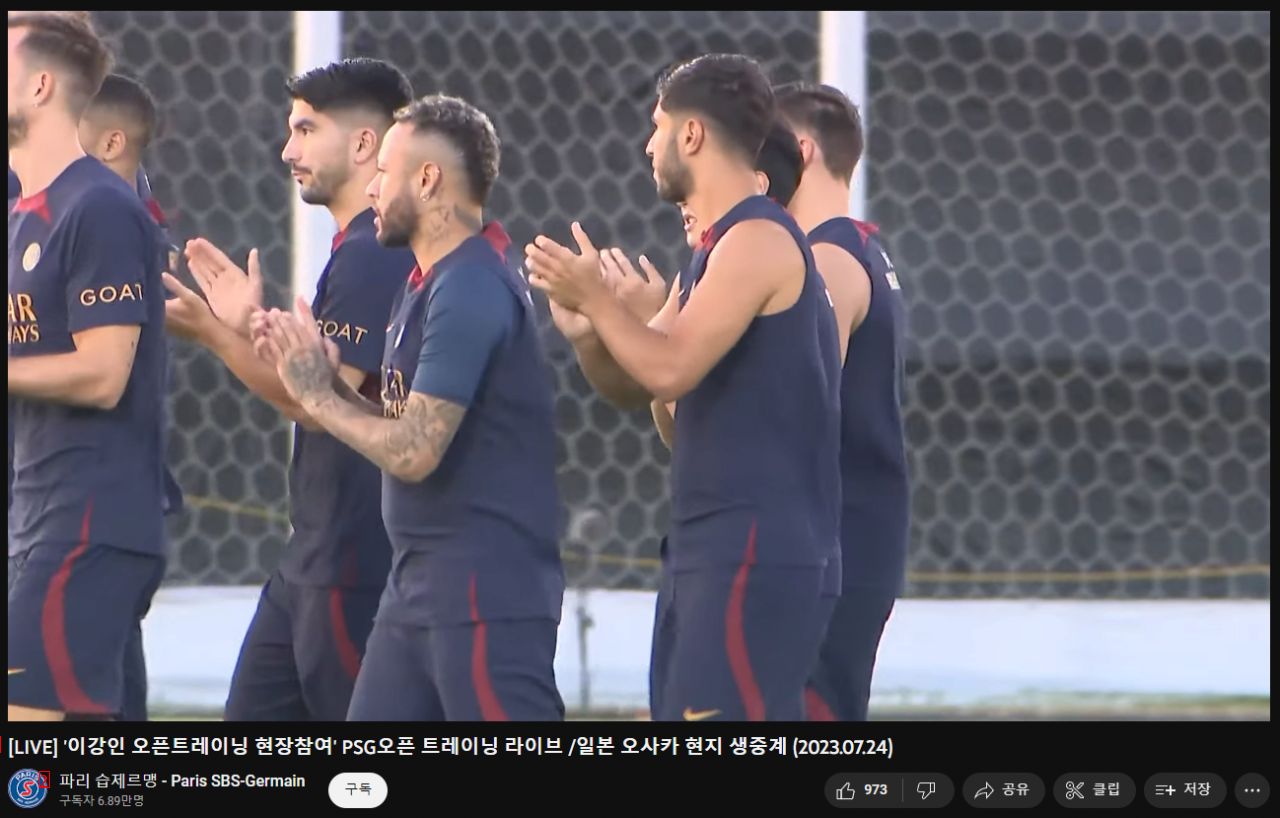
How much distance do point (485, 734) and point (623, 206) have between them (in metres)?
3.02

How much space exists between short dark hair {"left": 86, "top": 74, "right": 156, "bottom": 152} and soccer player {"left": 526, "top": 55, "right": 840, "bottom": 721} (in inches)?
54.0

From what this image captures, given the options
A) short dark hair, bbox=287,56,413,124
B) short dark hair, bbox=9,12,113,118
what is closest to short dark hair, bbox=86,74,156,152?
short dark hair, bbox=287,56,413,124

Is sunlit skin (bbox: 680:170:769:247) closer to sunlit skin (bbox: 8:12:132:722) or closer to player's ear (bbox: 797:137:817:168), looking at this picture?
player's ear (bbox: 797:137:817:168)

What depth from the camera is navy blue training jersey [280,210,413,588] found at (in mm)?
3617

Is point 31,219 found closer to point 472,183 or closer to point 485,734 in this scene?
point 472,183

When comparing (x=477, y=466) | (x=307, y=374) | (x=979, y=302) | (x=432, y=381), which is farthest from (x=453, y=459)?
(x=979, y=302)

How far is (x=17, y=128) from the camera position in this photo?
350 centimetres

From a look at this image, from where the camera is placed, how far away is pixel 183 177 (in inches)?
217

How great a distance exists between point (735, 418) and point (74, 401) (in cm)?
107

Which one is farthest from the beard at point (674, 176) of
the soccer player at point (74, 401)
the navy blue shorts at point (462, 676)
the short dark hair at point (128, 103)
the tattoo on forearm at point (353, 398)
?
the short dark hair at point (128, 103)

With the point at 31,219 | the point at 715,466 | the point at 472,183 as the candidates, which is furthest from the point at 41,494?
the point at 715,466

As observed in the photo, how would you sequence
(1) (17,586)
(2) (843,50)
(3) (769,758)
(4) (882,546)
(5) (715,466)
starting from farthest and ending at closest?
(2) (843,50) → (4) (882,546) → (1) (17,586) → (5) (715,466) → (3) (769,758)

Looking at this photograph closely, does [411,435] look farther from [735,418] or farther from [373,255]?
[373,255]

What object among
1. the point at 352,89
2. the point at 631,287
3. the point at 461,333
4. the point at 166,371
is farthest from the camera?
the point at 352,89
